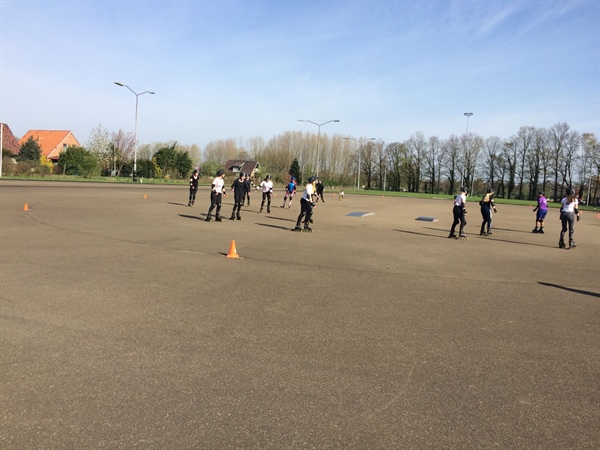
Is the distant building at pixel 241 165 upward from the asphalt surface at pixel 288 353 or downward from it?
upward

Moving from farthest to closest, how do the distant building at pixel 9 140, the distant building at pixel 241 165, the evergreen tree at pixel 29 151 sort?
→ 1. the distant building at pixel 241 165
2. the distant building at pixel 9 140
3. the evergreen tree at pixel 29 151

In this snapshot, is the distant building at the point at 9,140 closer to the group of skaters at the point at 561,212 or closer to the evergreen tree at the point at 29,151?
the evergreen tree at the point at 29,151

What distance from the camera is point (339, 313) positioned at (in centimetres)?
573

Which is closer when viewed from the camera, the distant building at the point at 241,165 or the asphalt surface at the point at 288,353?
the asphalt surface at the point at 288,353

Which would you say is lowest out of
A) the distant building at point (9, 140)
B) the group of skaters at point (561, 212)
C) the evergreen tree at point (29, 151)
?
the group of skaters at point (561, 212)

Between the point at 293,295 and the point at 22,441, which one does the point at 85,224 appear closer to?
the point at 293,295

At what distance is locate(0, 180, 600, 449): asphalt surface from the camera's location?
3010 mm

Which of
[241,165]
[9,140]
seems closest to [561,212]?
[9,140]

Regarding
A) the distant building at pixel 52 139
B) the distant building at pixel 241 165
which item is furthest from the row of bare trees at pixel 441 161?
the distant building at pixel 52 139

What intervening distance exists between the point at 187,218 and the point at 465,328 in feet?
44.5

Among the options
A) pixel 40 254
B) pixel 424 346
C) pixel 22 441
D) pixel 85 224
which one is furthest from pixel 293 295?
pixel 85 224

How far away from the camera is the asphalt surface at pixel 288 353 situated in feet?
9.87

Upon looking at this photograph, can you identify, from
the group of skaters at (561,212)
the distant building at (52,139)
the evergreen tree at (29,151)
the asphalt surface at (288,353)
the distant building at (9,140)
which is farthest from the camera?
the distant building at (52,139)

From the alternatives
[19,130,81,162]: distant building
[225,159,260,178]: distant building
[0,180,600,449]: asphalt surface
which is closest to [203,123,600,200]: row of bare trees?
[225,159,260,178]: distant building
